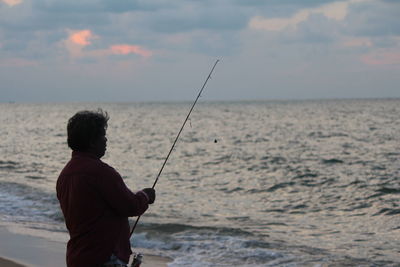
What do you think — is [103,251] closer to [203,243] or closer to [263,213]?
[203,243]

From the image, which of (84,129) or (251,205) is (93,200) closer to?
(84,129)

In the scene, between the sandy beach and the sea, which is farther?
the sea

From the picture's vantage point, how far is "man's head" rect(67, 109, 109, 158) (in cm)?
254

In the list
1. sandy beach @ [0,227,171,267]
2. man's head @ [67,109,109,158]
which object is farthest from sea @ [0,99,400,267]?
man's head @ [67,109,109,158]

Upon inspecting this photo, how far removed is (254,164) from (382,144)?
9.24 m

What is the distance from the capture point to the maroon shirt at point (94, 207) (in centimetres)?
247

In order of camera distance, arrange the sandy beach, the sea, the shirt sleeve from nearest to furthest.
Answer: the shirt sleeve < the sandy beach < the sea

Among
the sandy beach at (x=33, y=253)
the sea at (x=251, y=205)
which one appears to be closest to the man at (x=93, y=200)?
the sea at (x=251, y=205)

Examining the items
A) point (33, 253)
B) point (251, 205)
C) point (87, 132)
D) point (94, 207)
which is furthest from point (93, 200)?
point (251, 205)

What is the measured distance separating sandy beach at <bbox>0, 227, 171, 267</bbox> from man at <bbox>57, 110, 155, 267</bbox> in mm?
3573

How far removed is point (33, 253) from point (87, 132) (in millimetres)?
4367

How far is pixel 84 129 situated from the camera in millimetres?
2535

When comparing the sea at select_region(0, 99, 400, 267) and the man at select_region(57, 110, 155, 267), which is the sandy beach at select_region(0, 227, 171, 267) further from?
the man at select_region(57, 110, 155, 267)

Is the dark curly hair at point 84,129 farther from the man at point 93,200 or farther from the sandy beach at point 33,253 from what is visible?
the sandy beach at point 33,253
